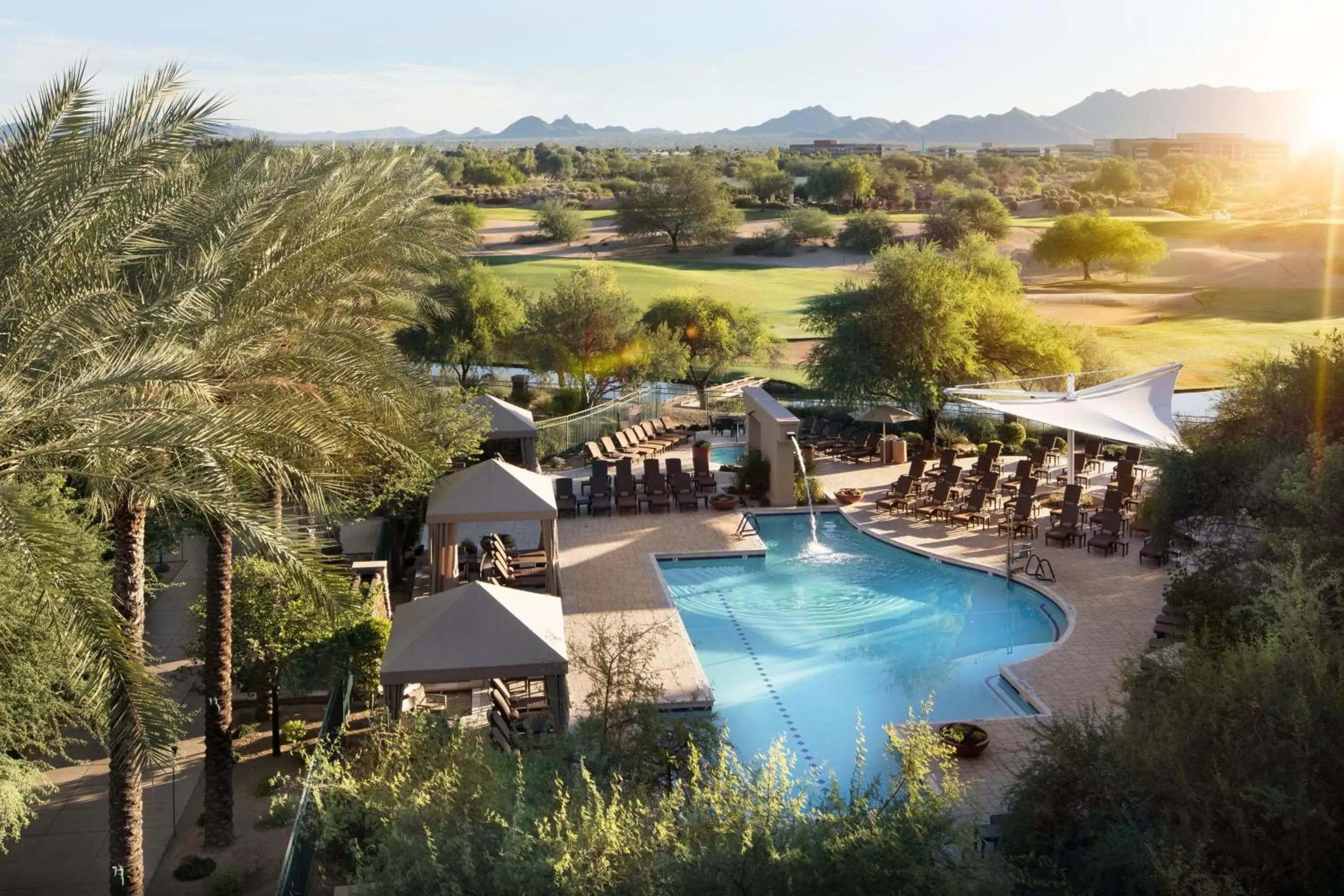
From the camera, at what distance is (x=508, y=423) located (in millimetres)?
22203

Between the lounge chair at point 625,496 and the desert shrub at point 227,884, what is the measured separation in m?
13.0

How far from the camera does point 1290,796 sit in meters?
7.71

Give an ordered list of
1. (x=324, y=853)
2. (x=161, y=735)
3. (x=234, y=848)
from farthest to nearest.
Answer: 1. (x=234, y=848)
2. (x=324, y=853)
3. (x=161, y=735)

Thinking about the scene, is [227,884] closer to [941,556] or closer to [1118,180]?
[941,556]

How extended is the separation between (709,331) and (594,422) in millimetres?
10492

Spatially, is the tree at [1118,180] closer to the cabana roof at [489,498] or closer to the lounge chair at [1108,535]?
the lounge chair at [1108,535]

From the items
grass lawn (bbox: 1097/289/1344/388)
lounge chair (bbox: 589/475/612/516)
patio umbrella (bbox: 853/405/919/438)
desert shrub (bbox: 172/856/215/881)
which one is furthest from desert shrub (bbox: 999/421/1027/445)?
desert shrub (bbox: 172/856/215/881)

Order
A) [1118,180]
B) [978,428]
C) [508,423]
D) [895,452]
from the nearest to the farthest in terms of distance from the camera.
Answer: [508,423], [895,452], [978,428], [1118,180]

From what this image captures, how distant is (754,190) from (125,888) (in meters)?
121

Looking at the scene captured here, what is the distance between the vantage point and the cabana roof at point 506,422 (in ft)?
72.2

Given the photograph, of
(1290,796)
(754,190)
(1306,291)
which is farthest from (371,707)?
(754,190)

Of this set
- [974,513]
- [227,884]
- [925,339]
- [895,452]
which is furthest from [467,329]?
[227,884]

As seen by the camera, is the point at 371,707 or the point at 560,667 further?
the point at 371,707

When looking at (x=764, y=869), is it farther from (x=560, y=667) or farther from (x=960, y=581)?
(x=960, y=581)
